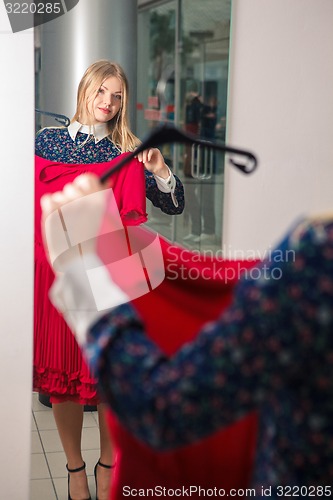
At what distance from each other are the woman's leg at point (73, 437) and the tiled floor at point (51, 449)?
122 mm

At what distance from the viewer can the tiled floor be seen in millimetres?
3021

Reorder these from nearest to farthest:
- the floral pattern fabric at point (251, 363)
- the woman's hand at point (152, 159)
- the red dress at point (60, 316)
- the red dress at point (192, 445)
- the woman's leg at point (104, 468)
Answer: the floral pattern fabric at point (251, 363) < the red dress at point (192, 445) < the woman's hand at point (152, 159) < the red dress at point (60, 316) < the woman's leg at point (104, 468)

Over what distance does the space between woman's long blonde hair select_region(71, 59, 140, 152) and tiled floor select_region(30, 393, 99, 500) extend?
1065 mm

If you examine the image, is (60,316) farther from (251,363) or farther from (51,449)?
(251,363)

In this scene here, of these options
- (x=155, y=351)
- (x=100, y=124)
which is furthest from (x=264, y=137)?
(x=155, y=351)

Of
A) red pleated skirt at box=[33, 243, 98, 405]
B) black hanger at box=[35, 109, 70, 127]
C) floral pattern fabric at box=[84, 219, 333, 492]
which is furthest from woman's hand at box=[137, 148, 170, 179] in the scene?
floral pattern fabric at box=[84, 219, 333, 492]

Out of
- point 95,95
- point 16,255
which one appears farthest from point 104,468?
point 95,95

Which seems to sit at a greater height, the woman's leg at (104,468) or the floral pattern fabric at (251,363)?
the floral pattern fabric at (251,363)

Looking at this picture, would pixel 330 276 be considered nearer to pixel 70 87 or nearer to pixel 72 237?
pixel 72 237

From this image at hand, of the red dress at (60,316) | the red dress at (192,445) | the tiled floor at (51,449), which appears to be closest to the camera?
the red dress at (192,445)

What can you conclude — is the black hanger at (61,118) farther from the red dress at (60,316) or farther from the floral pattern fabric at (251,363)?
the floral pattern fabric at (251,363)

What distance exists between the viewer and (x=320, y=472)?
41.1 inches

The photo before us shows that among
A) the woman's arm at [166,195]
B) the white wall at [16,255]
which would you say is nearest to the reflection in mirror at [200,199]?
the woman's arm at [166,195]

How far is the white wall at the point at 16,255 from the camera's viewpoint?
231 centimetres
